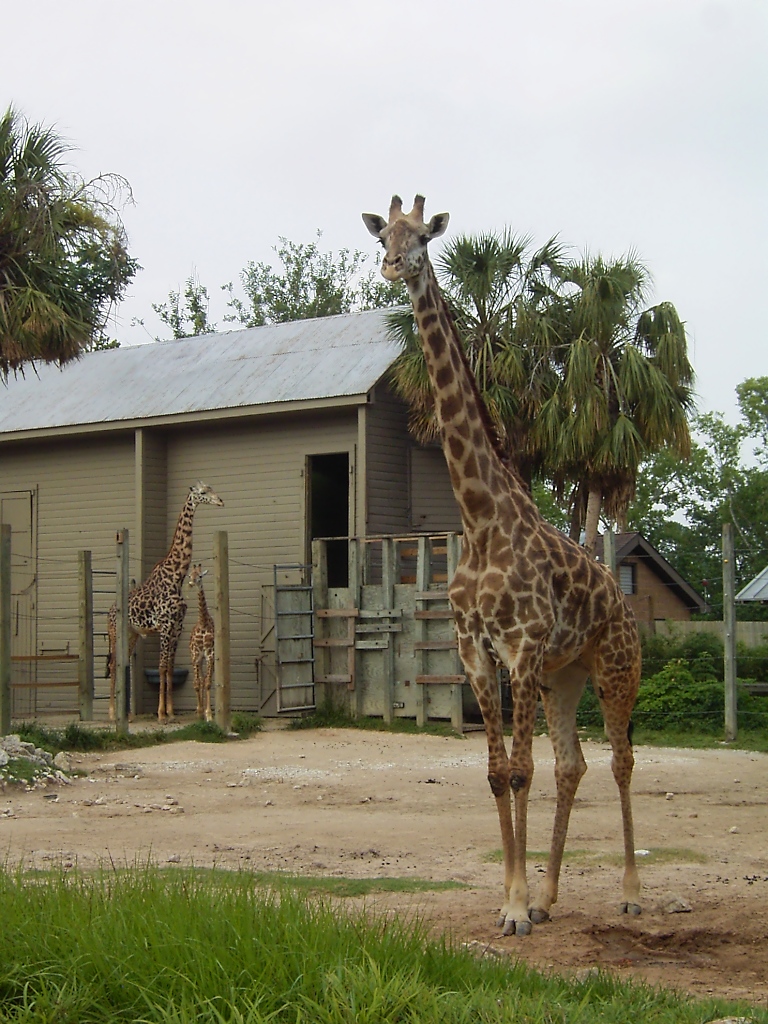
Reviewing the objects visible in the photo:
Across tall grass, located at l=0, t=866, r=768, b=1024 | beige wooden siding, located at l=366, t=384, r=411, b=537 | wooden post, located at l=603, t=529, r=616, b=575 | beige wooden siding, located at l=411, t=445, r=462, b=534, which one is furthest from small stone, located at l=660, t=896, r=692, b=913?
beige wooden siding, located at l=411, t=445, r=462, b=534

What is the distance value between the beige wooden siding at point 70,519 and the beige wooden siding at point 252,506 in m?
1.06

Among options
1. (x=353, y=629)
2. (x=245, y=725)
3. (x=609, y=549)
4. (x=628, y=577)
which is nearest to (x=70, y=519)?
(x=353, y=629)

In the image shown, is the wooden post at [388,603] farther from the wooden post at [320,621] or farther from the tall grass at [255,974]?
the tall grass at [255,974]

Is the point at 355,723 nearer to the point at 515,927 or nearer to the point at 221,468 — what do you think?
the point at 221,468

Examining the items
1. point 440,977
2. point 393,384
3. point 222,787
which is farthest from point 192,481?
point 440,977

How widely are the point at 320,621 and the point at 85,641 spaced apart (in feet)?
12.3

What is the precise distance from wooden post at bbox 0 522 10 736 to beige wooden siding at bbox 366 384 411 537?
19.3 feet

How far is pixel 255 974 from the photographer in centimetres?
466

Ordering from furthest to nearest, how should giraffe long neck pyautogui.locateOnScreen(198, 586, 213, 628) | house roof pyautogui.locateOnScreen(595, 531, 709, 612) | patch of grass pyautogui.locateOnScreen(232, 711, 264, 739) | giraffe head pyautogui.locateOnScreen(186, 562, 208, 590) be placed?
house roof pyautogui.locateOnScreen(595, 531, 709, 612)
giraffe head pyautogui.locateOnScreen(186, 562, 208, 590)
giraffe long neck pyautogui.locateOnScreen(198, 586, 213, 628)
patch of grass pyautogui.locateOnScreen(232, 711, 264, 739)

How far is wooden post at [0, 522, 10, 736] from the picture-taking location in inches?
559

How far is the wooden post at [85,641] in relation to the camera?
16125 mm

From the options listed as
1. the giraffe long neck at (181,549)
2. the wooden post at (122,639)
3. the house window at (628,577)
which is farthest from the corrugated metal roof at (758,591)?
the wooden post at (122,639)

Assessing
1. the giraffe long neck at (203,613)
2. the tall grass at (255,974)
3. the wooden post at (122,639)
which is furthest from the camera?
the giraffe long neck at (203,613)

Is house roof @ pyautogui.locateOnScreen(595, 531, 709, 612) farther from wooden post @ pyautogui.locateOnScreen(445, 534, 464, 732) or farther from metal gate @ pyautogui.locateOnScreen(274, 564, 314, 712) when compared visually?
wooden post @ pyautogui.locateOnScreen(445, 534, 464, 732)
